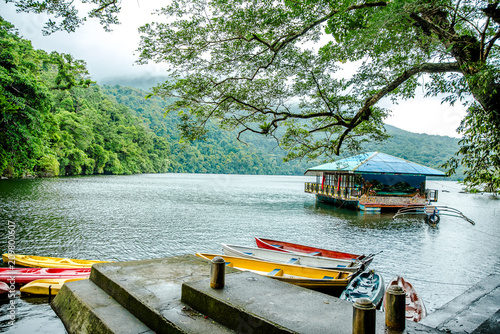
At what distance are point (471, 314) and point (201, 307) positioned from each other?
320 cm

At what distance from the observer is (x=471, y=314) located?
3443 mm

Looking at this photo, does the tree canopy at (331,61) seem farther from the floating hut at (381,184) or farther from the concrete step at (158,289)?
the floating hut at (381,184)

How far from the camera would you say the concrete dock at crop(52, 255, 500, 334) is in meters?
3.00

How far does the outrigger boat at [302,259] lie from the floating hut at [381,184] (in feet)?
56.6

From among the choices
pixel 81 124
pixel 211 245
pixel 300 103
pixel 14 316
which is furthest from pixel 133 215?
pixel 81 124

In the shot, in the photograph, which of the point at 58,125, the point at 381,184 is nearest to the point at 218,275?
the point at 381,184

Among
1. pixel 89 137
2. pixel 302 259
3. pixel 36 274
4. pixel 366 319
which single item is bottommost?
pixel 36 274

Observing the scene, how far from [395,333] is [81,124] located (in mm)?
69682

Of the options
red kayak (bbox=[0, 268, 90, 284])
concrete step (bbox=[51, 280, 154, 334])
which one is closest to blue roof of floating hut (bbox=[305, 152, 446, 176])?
red kayak (bbox=[0, 268, 90, 284])

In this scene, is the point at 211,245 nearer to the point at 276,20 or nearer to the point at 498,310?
the point at 276,20

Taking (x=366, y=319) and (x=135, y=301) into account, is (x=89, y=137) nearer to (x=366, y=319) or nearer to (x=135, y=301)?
(x=135, y=301)

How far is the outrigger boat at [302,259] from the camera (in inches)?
340

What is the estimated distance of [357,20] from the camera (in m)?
6.19

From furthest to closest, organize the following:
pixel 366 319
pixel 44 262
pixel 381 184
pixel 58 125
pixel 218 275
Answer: pixel 58 125 < pixel 381 184 < pixel 44 262 < pixel 218 275 < pixel 366 319
